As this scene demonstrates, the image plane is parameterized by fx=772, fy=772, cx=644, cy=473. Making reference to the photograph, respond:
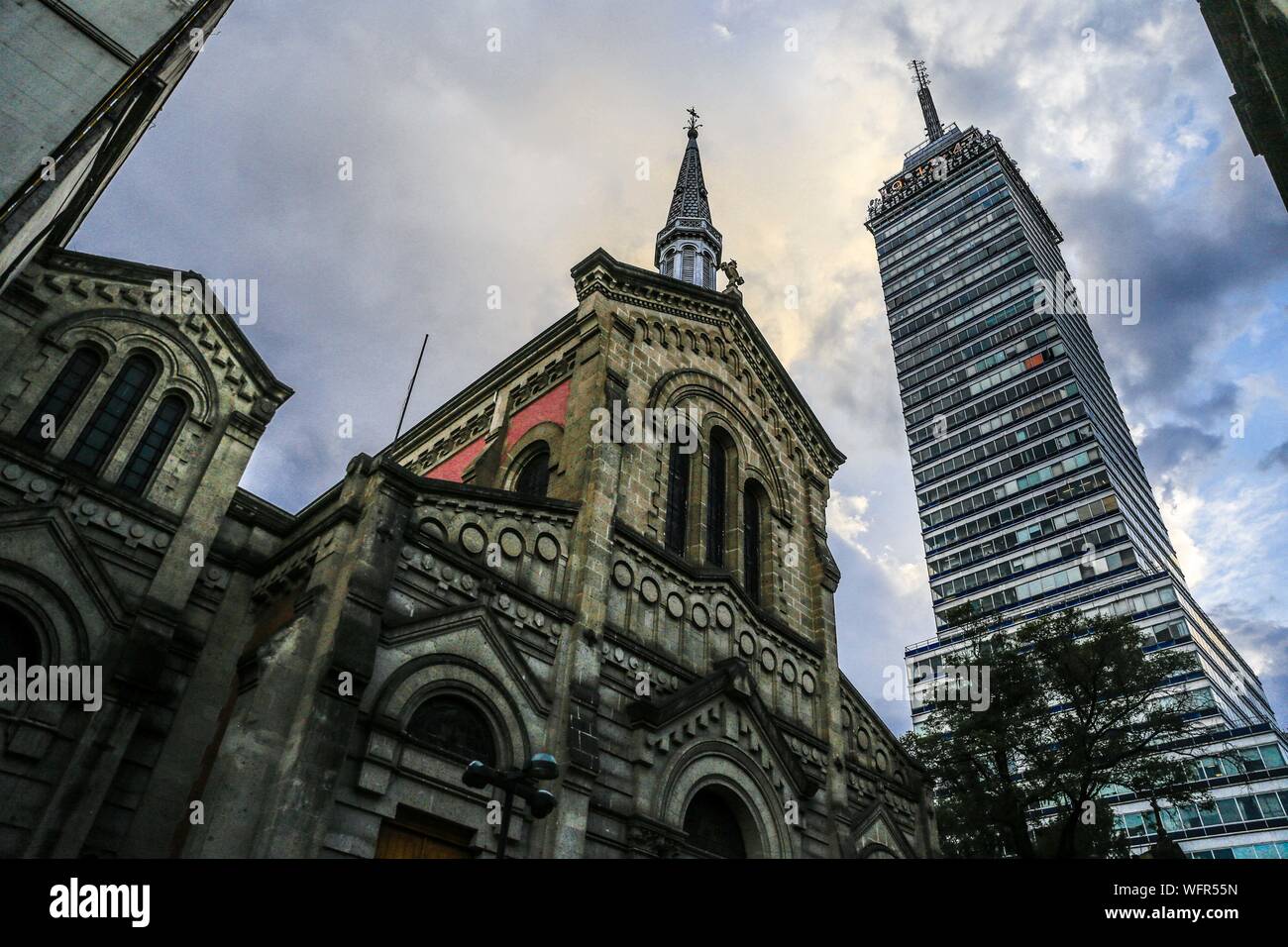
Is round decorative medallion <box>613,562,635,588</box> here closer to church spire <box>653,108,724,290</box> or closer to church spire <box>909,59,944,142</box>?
church spire <box>653,108,724,290</box>

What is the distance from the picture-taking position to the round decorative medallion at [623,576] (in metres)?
16.1

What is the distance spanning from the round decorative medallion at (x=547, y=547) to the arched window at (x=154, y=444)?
23.9 feet

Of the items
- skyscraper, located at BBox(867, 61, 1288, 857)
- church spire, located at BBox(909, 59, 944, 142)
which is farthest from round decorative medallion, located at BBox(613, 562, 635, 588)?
church spire, located at BBox(909, 59, 944, 142)

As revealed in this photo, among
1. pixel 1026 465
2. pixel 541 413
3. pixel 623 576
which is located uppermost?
pixel 1026 465

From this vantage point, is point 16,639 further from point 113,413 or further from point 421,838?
point 421,838

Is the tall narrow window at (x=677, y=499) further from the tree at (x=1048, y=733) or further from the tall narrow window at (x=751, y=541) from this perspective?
the tree at (x=1048, y=733)

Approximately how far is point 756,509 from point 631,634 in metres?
7.70

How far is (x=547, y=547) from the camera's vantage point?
1527cm

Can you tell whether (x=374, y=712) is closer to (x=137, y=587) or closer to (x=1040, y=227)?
(x=137, y=587)

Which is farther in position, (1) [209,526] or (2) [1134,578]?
(2) [1134,578]

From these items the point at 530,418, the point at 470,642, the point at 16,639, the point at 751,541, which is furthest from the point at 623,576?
the point at 16,639

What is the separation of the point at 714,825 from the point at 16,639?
495 inches
